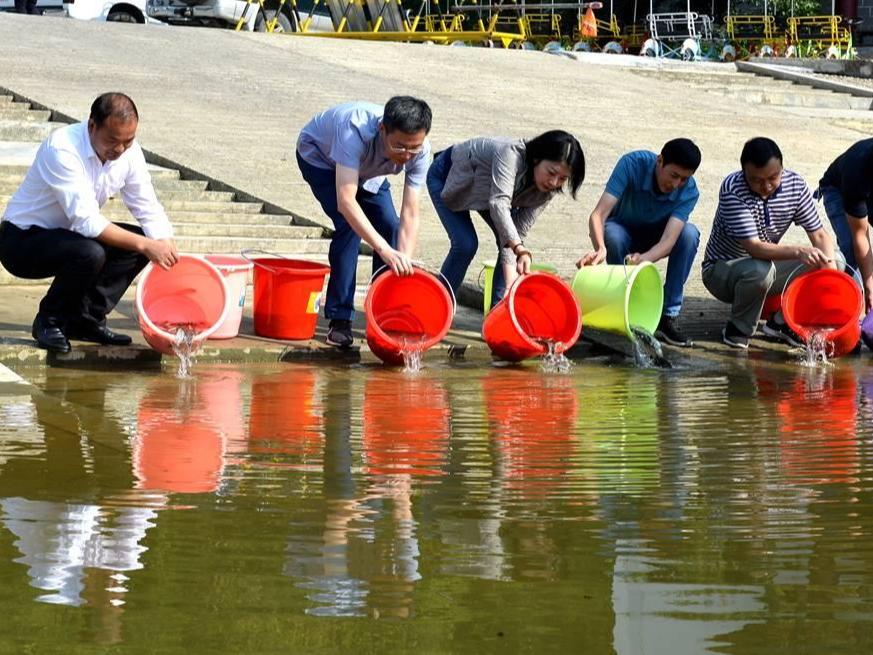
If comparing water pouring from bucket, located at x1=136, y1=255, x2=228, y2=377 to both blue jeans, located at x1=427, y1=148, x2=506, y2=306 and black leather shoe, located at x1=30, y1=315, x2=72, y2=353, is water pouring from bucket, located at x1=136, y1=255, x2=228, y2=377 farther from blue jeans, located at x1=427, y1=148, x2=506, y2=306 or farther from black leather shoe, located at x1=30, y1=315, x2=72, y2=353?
blue jeans, located at x1=427, y1=148, x2=506, y2=306

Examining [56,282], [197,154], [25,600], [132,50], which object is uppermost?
[132,50]

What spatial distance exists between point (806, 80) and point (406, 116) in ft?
52.1

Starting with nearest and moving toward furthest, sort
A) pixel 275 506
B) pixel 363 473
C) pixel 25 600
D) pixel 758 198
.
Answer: pixel 25 600
pixel 275 506
pixel 363 473
pixel 758 198

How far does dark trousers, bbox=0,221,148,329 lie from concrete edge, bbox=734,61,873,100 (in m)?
15.5

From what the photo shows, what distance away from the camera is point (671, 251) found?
8.16 m

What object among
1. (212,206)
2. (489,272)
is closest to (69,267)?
(489,272)

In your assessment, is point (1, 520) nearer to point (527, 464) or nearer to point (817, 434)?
point (527, 464)

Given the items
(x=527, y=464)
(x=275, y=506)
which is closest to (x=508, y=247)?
(x=527, y=464)

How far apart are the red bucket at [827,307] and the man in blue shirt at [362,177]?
2.16 meters

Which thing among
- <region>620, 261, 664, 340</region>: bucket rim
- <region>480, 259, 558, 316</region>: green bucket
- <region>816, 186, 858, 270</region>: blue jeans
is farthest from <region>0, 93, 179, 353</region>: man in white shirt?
<region>816, 186, 858, 270</region>: blue jeans

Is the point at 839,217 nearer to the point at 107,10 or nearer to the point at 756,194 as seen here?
the point at 756,194

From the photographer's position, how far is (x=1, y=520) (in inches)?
156

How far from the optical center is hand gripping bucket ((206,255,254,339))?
7367mm

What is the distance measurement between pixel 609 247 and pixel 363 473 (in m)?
3.75
